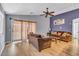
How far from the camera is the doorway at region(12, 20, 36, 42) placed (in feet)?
11.6

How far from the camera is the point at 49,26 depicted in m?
3.67

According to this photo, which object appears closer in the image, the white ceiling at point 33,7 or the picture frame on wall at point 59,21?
the white ceiling at point 33,7

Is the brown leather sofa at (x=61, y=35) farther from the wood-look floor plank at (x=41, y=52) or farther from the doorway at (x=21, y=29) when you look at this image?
the doorway at (x=21, y=29)

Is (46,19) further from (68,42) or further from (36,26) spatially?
(68,42)

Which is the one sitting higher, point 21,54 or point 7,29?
point 7,29

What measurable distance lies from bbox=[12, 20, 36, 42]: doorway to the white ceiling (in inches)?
10.4

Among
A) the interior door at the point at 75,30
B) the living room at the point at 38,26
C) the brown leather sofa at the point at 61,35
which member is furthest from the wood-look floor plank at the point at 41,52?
the interior door at the point at 75,30

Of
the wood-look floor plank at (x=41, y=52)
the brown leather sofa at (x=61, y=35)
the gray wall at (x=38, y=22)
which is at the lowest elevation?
the wood-look floor plank at (x=41, y=52)

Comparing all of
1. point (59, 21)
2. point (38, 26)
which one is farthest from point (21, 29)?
point (59, 21)

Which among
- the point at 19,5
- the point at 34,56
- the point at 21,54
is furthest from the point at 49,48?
the point at 19,5

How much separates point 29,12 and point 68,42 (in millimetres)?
1314

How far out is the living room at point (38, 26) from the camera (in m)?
3.40

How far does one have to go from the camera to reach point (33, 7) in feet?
11.3

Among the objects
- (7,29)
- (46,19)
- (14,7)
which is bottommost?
(7,29)
